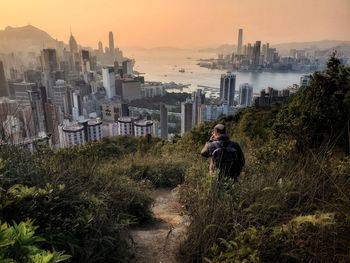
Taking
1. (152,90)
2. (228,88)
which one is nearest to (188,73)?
(152,90)

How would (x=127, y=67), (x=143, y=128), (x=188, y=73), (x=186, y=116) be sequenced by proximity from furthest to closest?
1. (x=127, y=67)
2. (x=188, y=73)
3. (x=186, y=116)
4. (x=143, y=128)

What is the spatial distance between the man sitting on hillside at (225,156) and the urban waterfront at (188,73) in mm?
21857

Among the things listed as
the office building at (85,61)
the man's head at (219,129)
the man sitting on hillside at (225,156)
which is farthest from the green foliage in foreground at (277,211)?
the office building at (85,61)

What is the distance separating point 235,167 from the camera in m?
2.44

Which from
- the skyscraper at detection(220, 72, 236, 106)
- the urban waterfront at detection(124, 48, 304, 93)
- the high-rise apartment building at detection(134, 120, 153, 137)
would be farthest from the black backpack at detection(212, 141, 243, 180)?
the skyscraper at detection(220, 72, 236, 106)

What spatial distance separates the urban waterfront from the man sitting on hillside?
21857mm

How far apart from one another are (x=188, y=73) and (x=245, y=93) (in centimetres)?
1927

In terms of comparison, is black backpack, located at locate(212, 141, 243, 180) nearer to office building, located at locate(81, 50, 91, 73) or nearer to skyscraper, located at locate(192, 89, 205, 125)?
skyscraper, located at locate(192, 89, 205, 125)

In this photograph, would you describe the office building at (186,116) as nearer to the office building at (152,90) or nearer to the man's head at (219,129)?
the office building at (152,90)

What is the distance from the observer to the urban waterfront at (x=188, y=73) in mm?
28484

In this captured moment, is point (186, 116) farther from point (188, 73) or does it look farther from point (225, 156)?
point (188, 73)

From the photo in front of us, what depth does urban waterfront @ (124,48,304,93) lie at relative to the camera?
28484 millimetres

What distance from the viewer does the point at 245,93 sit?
25469 mm

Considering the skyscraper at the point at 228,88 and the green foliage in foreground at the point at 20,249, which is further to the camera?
the skyscraper at the point at 228,88
